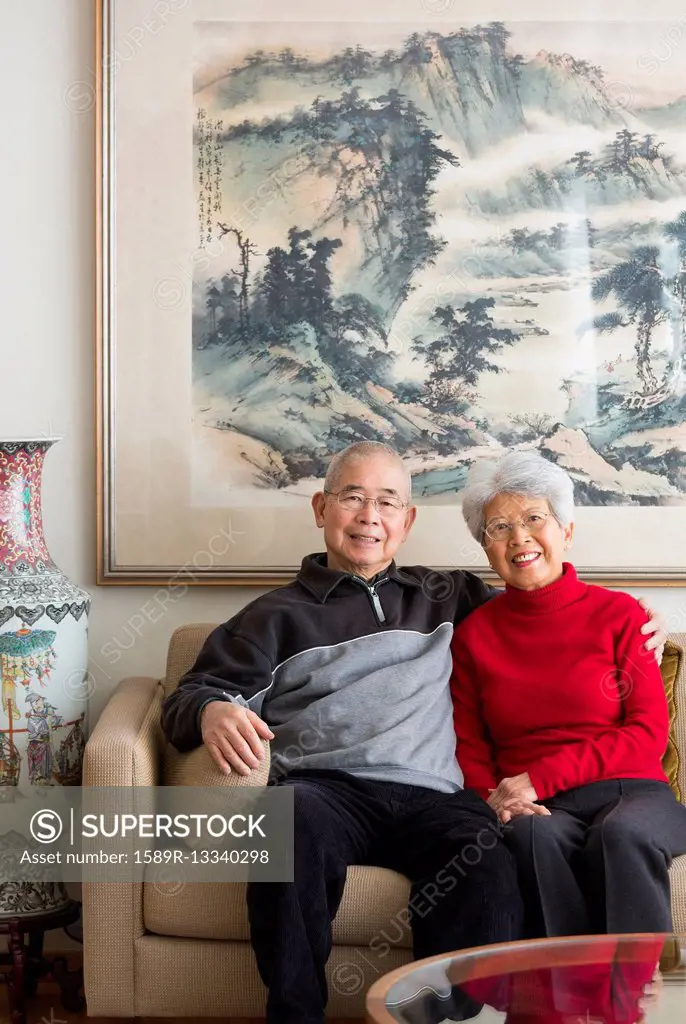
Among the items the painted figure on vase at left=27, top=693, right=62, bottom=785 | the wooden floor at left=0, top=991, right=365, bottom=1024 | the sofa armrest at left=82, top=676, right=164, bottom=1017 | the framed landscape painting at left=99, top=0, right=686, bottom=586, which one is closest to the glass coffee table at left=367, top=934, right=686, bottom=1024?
the sofa armrest at left=82, top=676, right=164, bottom=1017

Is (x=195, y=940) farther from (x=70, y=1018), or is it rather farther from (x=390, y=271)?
(x=390, y=271)

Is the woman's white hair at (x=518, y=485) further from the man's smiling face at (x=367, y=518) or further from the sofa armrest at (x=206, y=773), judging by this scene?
the sofa armrest at (x=206, y=773)

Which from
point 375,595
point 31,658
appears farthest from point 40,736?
point 375,595

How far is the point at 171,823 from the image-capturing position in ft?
6.81

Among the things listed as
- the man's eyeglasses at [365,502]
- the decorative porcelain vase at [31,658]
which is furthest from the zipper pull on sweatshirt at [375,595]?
the decorative porcelain vase at [31,658]

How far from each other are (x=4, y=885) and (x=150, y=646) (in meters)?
0.69

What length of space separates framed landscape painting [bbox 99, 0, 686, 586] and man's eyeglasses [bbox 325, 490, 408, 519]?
371 millimetres

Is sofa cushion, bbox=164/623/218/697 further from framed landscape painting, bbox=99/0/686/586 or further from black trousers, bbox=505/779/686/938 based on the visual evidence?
black trousers, bbox=505/779/686/938

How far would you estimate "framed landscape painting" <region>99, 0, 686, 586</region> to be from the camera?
2.73m

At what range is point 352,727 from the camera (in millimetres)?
2197

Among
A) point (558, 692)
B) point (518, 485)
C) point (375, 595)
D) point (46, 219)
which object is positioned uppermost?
point (46, 219)

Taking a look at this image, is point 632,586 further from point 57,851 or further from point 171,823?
point 57,851

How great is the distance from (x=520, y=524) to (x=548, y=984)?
109 centimetres

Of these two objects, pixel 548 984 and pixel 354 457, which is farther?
pixel 354 457
